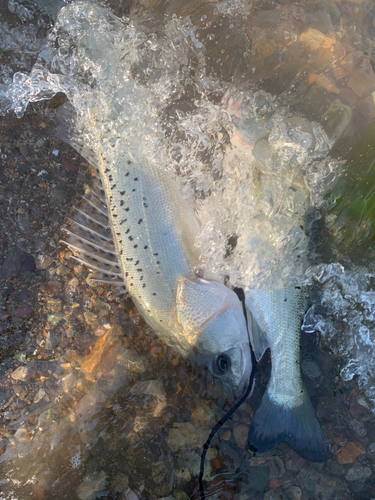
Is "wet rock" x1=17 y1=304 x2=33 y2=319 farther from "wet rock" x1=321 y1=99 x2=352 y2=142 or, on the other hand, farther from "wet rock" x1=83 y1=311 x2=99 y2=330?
"wet rock" x1=321 y1=99 x2=352 y2=142

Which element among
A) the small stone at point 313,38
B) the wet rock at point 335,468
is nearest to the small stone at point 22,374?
the wet rock at point 335,468

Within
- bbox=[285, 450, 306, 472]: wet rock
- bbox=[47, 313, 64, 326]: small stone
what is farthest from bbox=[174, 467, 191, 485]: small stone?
bbox=[47, 313, 64, 326]: small stone

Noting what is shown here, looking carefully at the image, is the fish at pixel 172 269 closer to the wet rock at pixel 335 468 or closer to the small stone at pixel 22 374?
the wet rock at pixel 335 468

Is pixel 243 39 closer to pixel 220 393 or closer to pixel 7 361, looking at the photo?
pixel 220 393

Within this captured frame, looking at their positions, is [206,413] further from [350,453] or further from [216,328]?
[350,453]

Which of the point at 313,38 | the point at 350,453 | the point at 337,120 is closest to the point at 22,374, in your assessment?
the point at 350,453

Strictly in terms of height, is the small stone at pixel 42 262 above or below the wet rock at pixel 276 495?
above
